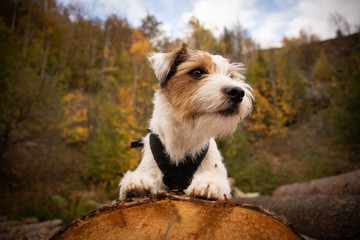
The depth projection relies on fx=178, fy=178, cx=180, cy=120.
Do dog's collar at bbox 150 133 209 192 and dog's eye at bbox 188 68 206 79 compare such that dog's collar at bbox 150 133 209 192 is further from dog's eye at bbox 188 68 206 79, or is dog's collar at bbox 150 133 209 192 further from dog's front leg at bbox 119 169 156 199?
dog's eye at bbox 188 68 206 79

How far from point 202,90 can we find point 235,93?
1.27 feet

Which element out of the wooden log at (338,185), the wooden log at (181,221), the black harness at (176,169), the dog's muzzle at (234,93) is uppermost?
the dog's muzzle at (234,93)

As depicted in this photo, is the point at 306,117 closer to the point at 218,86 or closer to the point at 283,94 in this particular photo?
the point at 283,94

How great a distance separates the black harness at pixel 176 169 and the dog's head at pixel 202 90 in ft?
1.67

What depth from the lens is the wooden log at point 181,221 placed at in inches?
39.6

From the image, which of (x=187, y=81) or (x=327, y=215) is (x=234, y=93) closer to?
(x=187, y=81)

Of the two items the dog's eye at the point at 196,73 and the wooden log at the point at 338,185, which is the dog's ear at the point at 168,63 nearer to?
the dog's eye at the point at 196,73

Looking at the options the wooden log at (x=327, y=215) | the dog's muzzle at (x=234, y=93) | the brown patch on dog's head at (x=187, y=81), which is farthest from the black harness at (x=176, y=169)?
the wooden log at (x=327, y=215)

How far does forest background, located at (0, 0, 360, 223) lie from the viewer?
27.8 ft

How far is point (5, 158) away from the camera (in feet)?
36.7

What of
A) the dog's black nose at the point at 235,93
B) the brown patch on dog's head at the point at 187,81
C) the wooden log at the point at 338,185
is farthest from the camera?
the wooden log at the point at 338,185

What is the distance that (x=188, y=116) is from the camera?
7.39 feet

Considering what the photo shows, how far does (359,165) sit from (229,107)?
15795 mm

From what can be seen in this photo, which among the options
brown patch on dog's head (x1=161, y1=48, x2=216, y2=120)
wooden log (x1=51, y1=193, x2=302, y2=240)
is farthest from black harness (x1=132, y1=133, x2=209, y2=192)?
wooden log (x1=51, y1=193, x2=302, y2=240)
